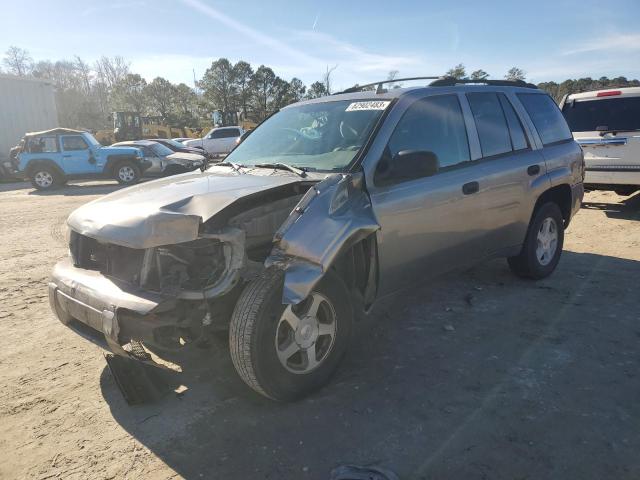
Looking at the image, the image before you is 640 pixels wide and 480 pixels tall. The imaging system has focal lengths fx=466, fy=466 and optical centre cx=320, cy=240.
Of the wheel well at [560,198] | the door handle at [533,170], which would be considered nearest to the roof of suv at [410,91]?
the door handle at [533,170]

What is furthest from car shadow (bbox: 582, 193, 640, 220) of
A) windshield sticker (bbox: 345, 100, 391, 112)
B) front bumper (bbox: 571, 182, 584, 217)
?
windshield sticker (bbox: 345, 100, 391, 112)

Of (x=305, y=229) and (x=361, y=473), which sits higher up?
(x=305, y=229)

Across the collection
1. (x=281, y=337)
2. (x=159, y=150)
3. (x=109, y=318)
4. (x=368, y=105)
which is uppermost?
(x=159, y=150)

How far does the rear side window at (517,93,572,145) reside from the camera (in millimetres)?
4695

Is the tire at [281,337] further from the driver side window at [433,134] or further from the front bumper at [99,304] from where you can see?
the driver side window at [433,134]

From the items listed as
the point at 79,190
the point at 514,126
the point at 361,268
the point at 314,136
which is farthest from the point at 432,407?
the point at 79,190

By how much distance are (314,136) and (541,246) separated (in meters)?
2.75

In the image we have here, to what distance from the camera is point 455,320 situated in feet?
13.3

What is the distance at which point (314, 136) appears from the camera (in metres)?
3.74

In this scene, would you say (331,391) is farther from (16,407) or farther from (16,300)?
(16,300)

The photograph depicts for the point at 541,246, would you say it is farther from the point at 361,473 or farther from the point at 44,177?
the point at 44,177

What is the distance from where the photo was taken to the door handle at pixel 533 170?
14.4ft

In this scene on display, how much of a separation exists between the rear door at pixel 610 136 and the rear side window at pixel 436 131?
5183 mm

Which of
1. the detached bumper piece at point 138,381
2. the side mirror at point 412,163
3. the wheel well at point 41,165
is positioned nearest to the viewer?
the detached bumper piece at point 138,381
